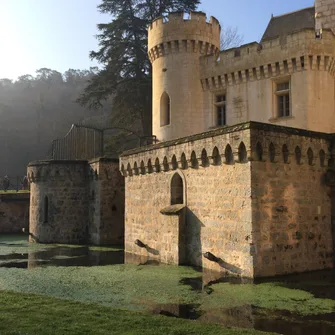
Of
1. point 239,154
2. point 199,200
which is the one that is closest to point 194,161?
point 199,200

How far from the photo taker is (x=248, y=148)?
1047 centimetres

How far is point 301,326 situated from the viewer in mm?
6762

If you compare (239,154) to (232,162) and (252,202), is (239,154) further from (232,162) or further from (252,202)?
(252,202)

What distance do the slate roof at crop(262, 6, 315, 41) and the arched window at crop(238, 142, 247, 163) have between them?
10.9 meters

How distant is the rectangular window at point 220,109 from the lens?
19.2 metres

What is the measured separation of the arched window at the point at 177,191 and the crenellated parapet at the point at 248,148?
15.6 inches

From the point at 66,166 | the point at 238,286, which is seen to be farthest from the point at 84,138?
the point at 238,286

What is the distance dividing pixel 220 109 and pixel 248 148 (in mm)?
9323

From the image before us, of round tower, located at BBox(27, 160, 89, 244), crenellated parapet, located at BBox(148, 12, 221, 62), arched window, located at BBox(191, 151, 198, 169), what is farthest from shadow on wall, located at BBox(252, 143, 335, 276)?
round tower, located at BBox(27, 160, 89, 244)

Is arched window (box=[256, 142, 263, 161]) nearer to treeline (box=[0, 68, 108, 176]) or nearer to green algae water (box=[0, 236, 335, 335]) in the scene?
green algae water (box=[0, 236, 335, 335])

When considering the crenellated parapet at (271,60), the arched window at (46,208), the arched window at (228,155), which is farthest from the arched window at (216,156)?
the arched window at (46,208)

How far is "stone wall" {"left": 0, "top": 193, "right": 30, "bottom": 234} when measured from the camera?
27.1m

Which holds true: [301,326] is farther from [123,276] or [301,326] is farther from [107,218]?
[107,218]

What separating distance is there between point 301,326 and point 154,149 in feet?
28.6
